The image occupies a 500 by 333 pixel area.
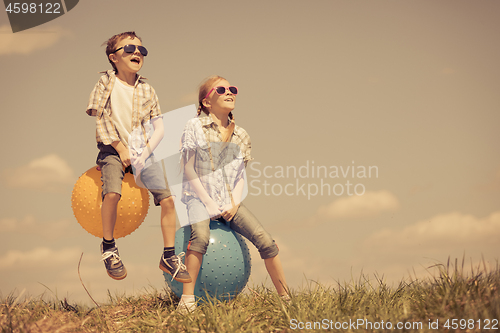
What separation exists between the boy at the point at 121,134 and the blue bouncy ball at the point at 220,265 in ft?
0.74

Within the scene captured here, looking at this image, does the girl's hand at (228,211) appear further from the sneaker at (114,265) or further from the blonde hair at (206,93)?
the sneaker at (114,265)

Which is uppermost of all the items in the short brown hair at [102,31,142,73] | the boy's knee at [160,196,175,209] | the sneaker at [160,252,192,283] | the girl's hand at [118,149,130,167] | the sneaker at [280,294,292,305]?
the short brown hair at [102,31,142,73]

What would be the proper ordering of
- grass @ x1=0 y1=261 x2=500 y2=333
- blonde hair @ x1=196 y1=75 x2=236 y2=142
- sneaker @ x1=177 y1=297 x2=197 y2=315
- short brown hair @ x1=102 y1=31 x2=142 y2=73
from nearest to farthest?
grass @ x1=0 y1=261 x2=500 y2=333
sneaker @ x1=177 y1=297 x2=197 y2=315
short brown hair @ x1=102 y1=31 x2=142 y2=73
blonde hair @ x1=196 y1=75 x2=236 y2=142

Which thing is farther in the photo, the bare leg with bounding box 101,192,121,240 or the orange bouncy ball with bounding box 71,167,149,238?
the orange bouncy ball with bounding box 71,167,149,238

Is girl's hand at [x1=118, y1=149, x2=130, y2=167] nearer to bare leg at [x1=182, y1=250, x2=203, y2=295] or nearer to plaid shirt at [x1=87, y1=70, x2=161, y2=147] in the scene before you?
plaid shirt at [x1=87, y1=70, x2=161, y2=147]

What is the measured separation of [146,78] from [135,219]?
1911 millimetres

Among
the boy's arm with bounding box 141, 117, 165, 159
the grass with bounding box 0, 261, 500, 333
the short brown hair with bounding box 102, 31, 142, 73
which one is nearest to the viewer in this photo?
the grass with bounding box 0, 261, 500, 333

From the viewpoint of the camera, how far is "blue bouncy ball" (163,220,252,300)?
5.44m

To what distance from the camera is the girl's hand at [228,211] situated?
5586 mm

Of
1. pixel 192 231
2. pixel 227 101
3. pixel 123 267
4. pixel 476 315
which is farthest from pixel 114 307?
pixel 476 315

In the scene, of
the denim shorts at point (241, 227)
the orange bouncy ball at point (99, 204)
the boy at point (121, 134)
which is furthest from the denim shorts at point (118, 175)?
the denim shorts at point (241, 227)

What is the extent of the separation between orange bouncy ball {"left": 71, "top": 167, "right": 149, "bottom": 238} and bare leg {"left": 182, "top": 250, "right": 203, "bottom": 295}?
0.95 m

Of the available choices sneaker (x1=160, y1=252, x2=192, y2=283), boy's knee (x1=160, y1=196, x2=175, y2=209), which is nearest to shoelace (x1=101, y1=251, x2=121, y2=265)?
sneaker (x1=160, y1=252, x2=192, y2=283)

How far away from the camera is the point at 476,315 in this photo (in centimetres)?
403
